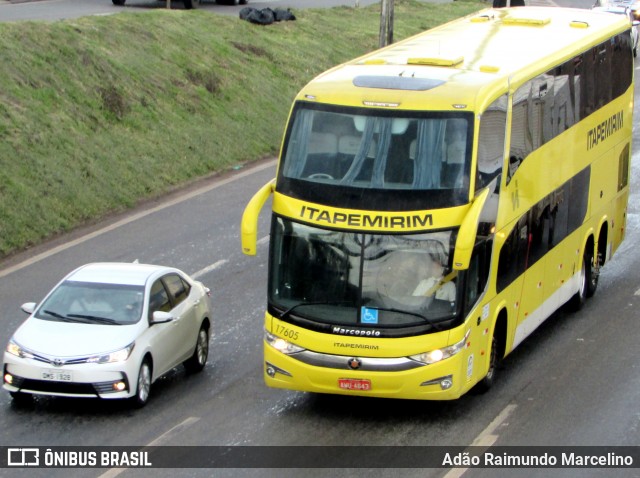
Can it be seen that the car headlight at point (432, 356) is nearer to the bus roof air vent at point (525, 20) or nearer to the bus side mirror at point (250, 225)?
the bus side mirror at point (250, 225)

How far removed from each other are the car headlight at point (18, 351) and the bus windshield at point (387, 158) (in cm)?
363

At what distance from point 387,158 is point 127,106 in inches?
683

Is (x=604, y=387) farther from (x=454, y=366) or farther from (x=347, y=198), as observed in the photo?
(x=347, y=198)

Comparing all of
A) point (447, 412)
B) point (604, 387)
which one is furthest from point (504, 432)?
point (604, 387)

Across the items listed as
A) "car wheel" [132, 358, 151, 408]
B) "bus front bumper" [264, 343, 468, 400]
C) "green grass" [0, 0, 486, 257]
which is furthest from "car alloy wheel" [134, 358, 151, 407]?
"green grass" [0, 0, 486, 257]

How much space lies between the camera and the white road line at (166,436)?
13672 millimetres

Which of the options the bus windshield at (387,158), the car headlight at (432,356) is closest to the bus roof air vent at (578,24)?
the bus windshield at (387,158)

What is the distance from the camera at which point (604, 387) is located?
Answer: 16.8 meters

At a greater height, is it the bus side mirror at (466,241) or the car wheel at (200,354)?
the bus side mirror at (466,241)

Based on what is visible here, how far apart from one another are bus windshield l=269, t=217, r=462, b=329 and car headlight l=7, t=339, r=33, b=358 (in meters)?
3.36

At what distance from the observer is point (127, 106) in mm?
31094

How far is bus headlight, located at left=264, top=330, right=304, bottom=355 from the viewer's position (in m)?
15.0

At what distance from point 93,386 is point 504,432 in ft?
15.8

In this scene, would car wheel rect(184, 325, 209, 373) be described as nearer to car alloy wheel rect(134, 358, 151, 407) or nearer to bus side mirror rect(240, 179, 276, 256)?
car alloy wheel rect(134, 358, 151, 407)
